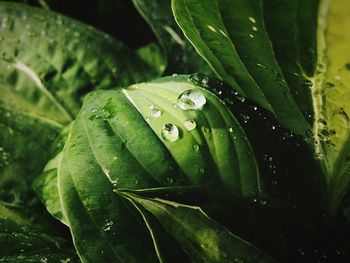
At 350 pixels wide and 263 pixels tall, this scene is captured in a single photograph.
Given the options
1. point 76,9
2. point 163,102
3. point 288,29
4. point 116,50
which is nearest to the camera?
point 288,29

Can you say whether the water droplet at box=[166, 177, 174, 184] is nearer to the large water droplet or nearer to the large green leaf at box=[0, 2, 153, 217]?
the large water droplet

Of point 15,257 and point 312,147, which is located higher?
point 312,147

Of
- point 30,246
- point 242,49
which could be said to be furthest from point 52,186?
point 242,49

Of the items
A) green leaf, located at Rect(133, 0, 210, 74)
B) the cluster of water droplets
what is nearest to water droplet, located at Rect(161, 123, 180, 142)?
the cluster of water droplets

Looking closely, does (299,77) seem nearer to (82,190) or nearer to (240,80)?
(240,80)

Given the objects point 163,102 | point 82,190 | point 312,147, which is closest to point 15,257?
point 82,190

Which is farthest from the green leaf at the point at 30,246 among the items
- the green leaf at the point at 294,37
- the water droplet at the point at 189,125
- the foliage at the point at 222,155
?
the green leaf at the point at 294,37

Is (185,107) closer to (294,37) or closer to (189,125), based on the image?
(189,125)
